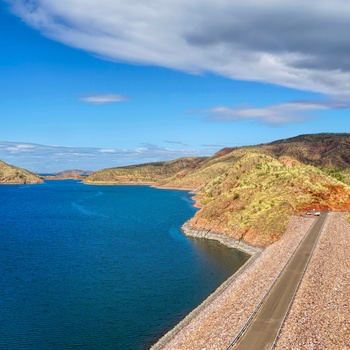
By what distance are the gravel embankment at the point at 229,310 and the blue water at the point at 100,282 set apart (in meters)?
2.97

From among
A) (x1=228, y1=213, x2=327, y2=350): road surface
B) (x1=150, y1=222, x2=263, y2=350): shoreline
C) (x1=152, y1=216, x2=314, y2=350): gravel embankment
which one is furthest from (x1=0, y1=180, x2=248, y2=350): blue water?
(x1=228, y1=213, x2=327, y2=350): road surface

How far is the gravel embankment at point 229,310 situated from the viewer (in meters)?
29.2

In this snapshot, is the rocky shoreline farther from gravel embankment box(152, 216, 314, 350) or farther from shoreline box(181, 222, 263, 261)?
gravel embankment box(152, 216, 314, 350)

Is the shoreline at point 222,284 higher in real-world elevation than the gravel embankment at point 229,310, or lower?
lower

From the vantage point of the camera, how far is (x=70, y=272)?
54312mm

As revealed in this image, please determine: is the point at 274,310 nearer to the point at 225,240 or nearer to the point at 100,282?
the point at 100,282

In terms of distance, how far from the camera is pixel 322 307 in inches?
1289

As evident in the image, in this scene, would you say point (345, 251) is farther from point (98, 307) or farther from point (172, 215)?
point (172, 215)

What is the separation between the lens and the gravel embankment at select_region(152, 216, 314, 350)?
29.2 meters

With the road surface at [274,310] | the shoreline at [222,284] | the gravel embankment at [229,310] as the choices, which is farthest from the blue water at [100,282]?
the road surface at [274,310]

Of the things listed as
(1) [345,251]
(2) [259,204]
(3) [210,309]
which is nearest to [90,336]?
(3) [210,309]

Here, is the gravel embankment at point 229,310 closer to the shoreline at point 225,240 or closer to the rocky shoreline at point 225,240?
the shoreline at point 225,240

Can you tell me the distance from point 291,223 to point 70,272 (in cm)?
4058

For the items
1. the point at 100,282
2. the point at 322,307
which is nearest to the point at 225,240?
the point at 100,282
